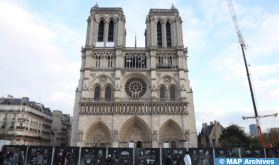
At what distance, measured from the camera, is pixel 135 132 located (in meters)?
34.8

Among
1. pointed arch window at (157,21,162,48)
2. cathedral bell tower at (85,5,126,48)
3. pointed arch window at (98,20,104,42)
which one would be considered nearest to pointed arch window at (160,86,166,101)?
pointed arch window at (157,21,162,48)

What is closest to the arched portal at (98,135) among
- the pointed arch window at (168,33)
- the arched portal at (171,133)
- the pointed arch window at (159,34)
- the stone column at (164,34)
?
the arched portal at (171,133)

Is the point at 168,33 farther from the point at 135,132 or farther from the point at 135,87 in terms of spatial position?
the point at 135,132

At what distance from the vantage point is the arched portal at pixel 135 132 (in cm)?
Answer: 3342

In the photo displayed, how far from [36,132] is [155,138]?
910 inches

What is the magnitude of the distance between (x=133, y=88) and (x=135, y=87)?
1.23 ft

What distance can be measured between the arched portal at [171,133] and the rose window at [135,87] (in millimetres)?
6600

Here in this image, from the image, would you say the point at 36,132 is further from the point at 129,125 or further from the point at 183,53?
the point at 183,53

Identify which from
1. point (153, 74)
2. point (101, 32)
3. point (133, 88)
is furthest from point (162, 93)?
point (101, 32)

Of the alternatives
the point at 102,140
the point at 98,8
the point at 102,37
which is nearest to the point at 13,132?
the point at 102,140

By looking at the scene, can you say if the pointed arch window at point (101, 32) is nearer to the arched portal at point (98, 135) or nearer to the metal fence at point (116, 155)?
the arched portal at point (98, 135)

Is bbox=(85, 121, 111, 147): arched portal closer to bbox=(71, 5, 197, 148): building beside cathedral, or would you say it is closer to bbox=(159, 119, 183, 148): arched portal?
bbox=(71, 5, 197, 148): building beside cathedral

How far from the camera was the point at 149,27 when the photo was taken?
134 feet

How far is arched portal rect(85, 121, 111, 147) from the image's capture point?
1313 inches
